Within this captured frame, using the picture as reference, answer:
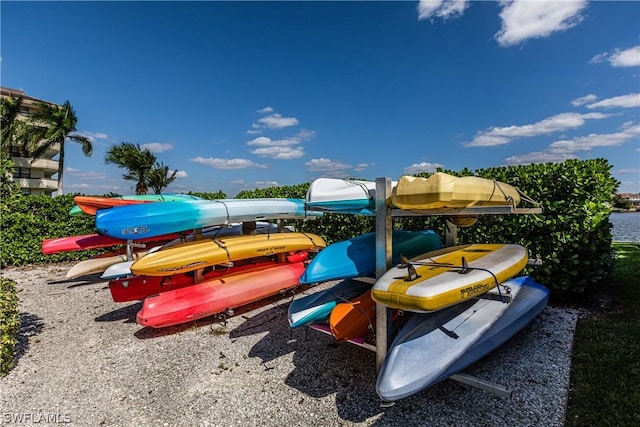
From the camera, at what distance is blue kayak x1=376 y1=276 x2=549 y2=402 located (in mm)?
2465

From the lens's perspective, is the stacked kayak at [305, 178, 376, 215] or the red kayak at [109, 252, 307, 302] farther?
the red kayak at [109, 252, 307, 302]

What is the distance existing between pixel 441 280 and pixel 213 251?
341cm

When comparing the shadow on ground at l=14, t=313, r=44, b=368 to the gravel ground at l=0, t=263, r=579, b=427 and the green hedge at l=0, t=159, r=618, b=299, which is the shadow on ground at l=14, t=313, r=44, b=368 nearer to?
the gravel ground at l=0, t=263, r=579, b=427

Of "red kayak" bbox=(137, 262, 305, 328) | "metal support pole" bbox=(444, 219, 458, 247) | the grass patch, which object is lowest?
the grass patch

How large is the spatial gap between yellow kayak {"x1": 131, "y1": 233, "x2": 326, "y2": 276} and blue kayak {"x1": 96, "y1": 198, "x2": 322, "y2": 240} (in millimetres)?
327

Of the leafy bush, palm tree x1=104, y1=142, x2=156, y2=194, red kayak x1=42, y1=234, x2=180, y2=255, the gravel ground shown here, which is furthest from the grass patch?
palm tree x1=104, y1=142, x2=156, y2=194

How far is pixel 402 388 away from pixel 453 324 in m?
0.88

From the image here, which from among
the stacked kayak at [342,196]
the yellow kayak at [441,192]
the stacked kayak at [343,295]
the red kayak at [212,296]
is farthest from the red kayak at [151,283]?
the yellow kayak at [441,192]

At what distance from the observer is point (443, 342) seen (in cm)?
275

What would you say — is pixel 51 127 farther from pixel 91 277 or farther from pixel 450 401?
pixel 450 401

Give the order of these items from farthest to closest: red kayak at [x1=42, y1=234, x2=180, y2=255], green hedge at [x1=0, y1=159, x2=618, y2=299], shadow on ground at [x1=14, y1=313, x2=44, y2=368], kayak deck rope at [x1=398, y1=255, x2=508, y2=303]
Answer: red kayak at [x1=42, y1=234, x2=180, y2=255], green hedge at [x1=0, y1=159, x2=618, y2=299], shadow on ground at [x1=14, y1=313, x2=44, y2=368], kayak deck rope at [x1=398, y1=255, x2=508, y2=303]

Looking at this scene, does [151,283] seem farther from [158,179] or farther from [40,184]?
[40,184]

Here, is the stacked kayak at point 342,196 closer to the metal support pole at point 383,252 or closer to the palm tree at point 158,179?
the metal support pole at point 383,252

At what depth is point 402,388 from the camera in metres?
2.40
